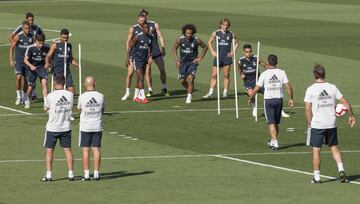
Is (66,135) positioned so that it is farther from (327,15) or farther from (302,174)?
(327,15)

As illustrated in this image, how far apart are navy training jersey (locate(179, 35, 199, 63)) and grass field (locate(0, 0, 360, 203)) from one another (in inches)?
50.0

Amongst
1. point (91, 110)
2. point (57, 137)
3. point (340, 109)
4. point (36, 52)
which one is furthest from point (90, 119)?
point (36, 52)

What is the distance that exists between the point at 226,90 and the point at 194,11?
3583cm

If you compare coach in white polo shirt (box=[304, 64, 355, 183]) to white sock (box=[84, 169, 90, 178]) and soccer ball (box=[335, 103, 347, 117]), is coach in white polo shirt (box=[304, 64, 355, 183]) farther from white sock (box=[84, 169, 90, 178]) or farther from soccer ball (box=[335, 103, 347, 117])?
white sock (box=[84, 169, 90, 178])

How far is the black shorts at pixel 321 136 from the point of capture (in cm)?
2325

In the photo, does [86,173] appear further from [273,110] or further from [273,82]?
[273,82]

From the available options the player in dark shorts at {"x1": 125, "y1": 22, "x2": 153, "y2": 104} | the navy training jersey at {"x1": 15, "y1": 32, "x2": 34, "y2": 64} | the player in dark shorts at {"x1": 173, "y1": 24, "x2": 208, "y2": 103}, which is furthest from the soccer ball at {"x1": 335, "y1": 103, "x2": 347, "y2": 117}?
the navy training jersey at {"x1": 15, "y1": 32, "x2": 34, "y2": 64}

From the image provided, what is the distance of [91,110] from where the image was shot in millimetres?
23641

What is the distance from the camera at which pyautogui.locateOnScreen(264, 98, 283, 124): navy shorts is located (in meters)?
27.8

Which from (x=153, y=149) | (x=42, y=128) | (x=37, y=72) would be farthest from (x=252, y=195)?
(x=37, y=72)

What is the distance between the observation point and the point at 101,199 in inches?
852

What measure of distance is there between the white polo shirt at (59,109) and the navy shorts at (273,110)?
5698 mm

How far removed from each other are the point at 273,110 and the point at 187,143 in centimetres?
223

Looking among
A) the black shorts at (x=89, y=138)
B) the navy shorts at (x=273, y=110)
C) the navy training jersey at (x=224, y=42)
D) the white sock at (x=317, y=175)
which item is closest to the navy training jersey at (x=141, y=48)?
the navy training jersey at (x=224, y=42)
